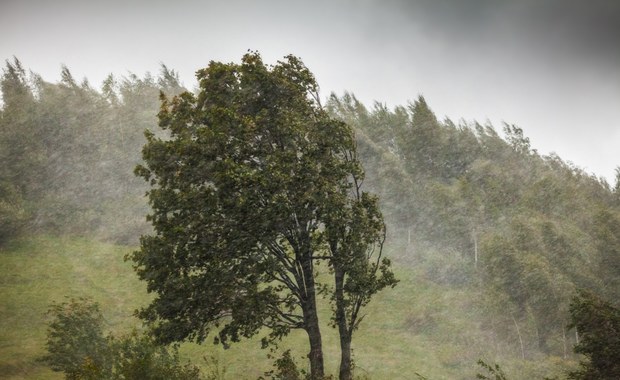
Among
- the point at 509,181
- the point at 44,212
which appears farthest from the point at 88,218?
the point at 509,181

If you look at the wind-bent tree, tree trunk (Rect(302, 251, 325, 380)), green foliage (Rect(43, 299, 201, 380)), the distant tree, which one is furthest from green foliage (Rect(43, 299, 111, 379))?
the distant tree

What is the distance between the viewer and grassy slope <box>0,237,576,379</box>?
108ft

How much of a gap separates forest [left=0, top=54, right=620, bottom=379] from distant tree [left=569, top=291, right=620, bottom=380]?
79mm

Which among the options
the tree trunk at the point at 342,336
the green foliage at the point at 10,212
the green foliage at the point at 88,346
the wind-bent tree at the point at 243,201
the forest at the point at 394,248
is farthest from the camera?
the green foliage at the point at 10,212

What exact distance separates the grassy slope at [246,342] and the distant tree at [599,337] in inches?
707

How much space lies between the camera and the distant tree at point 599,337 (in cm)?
1437

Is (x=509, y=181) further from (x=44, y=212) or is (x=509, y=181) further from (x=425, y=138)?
(x=44, y=212)

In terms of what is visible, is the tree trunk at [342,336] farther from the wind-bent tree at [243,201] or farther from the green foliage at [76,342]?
the green foliage at [76,342]

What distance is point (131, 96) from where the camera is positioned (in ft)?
250

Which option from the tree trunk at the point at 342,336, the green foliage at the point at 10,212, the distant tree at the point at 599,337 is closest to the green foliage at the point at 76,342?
the tree trunk at the point at 342,336

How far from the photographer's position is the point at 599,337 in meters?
15.2

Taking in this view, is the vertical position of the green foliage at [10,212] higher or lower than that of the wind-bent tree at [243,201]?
higher

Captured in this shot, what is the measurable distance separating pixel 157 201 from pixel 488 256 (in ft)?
127

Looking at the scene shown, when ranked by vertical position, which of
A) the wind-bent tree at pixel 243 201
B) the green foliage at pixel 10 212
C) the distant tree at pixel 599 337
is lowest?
the distant tree at pixel 599 337
